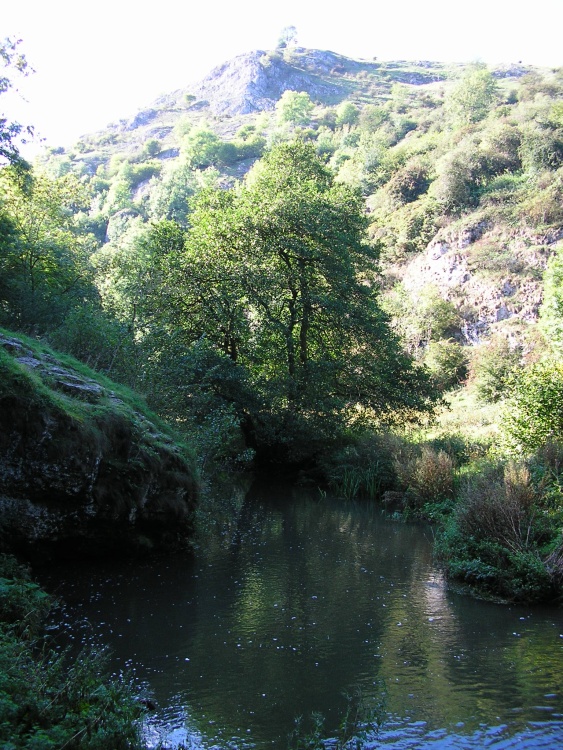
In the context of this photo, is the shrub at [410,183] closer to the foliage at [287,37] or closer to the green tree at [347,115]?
the green tree at [347,115]

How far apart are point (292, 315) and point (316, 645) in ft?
57.0

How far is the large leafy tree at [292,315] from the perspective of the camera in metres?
23.2

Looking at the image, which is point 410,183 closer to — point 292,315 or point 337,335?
point 337,335

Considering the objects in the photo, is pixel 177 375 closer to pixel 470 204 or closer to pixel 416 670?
pixel 416 670

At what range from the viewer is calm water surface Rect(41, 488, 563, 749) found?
639 centimetres

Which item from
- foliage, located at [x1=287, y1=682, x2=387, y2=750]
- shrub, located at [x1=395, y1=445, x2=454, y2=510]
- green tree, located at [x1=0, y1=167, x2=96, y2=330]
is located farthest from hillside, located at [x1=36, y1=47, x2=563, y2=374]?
foliage, located at [x1=287, y1=682, x2=387, y2=750]

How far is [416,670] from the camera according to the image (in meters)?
7.70

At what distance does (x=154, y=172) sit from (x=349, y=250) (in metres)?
100

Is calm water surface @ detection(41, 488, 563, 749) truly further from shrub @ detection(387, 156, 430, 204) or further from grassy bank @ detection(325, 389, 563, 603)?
shrub @ detection(387, 156, 430, 204)

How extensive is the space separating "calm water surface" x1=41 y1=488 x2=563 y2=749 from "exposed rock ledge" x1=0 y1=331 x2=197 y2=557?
726mm

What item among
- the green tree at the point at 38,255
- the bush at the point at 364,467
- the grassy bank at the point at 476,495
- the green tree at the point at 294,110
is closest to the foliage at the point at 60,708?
the grassy bank at the point at 476,495

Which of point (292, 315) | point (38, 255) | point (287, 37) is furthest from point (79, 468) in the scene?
point (287, 37)

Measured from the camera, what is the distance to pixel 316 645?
27.4ft

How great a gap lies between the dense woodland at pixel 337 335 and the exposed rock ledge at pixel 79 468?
207cm
